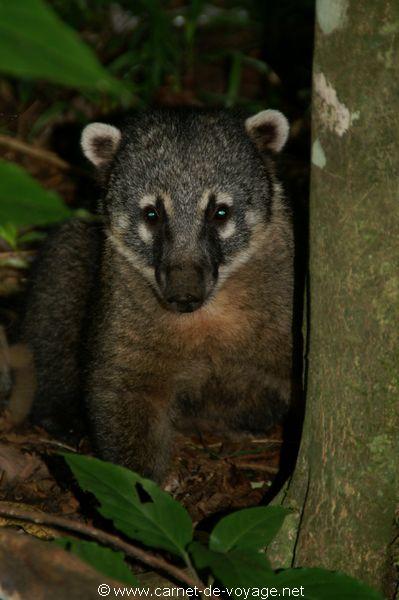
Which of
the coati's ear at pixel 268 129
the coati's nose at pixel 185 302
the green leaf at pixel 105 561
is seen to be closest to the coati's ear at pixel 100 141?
the coati's ear at pixel 268 129

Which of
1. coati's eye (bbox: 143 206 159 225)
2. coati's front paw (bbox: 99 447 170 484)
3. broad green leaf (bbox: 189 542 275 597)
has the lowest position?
coati's front paw (bbox: 99 447 170 484)

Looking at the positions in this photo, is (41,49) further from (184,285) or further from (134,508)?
(184,285)

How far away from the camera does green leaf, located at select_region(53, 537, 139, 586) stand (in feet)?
8.82

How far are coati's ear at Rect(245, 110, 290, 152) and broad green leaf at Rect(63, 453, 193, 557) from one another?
2.65m

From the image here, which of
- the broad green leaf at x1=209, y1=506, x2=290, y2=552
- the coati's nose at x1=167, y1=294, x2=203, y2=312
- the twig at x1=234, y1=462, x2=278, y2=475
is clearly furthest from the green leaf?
the twig at x1=234, y1=462, x2=278, y2=475

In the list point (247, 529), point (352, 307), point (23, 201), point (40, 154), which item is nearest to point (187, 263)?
point (352, 307)

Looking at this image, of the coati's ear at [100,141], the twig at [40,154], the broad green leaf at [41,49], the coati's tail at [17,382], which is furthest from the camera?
the twig at [40,154]

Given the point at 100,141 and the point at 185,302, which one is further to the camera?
the point at 100,141

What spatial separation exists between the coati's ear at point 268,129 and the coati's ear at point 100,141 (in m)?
0.79

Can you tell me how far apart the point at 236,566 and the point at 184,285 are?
1887mm

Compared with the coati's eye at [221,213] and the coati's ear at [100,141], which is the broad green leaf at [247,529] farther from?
the coati's ear at [100,141]

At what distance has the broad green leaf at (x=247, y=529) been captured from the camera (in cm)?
292

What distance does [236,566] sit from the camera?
108 inches

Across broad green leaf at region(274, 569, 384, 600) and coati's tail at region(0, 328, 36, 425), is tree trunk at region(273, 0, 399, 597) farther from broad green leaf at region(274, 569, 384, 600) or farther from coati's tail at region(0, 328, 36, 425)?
coati's tail at region(0, 328, 36, 425)
